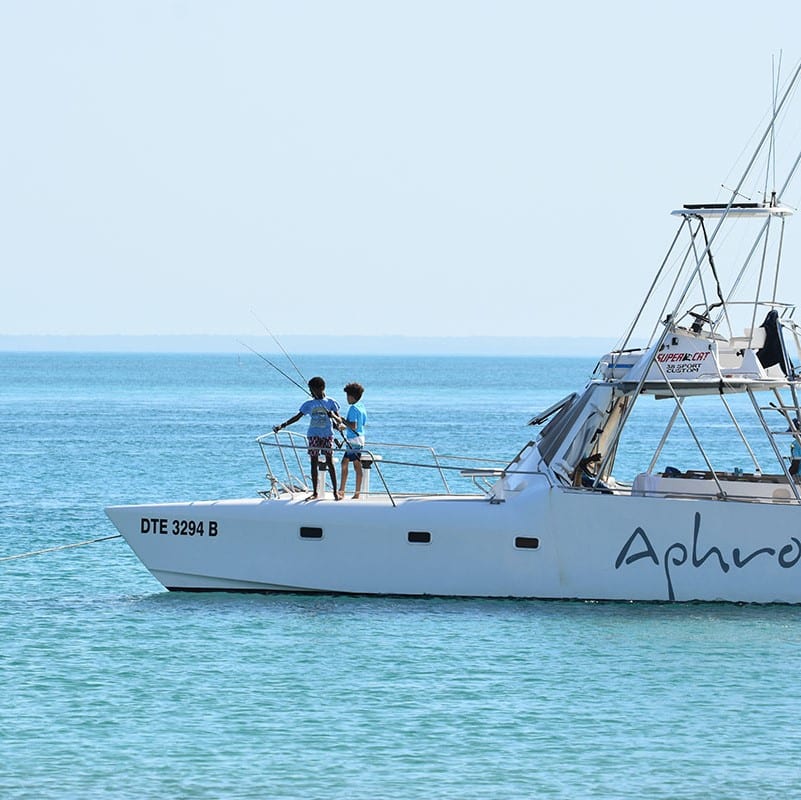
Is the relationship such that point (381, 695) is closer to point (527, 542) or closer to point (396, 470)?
point (527, 542)

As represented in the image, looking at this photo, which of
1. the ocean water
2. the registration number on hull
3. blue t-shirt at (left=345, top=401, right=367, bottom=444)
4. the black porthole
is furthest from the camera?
blue t-shirt at (left=345, top=401, right=367, bottom=444)

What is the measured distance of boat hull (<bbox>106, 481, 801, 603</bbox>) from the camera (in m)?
19.4

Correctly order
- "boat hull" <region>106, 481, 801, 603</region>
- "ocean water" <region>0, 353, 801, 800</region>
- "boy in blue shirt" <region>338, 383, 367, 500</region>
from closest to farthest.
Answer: "ocean water" <region>0, 353, 801, 800</region> < "boat hull" <region>106, 481, 801, 603</region> < "boy in blue shirt" <region>338, 383, 367, 500</region>

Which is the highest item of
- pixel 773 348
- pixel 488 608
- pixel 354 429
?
pixel 773 348

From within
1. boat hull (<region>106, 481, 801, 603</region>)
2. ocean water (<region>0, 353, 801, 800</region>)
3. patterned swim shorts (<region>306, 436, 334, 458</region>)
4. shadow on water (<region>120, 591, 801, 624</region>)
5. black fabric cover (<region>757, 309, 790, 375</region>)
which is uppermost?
black fabric cover (<region>757, 309, 790, 375</region>)

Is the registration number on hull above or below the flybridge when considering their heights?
below

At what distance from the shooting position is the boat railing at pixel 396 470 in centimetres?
2027

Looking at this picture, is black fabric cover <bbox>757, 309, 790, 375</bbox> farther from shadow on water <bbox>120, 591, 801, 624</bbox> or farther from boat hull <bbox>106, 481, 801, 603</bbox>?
shadow on water <bbox>120, 591, 801, 624</bbox>

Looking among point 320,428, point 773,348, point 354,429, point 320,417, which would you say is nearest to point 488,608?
point 354,429

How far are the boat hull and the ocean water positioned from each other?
310mm

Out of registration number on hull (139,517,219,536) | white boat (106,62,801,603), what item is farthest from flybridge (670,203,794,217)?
registration number on hull (139,517,219,536)

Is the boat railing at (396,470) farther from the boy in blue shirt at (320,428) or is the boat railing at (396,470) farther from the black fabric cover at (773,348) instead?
the black fabric cover at (773,348)

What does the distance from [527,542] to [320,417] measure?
3.02m

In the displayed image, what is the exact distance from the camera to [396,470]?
47625mm
